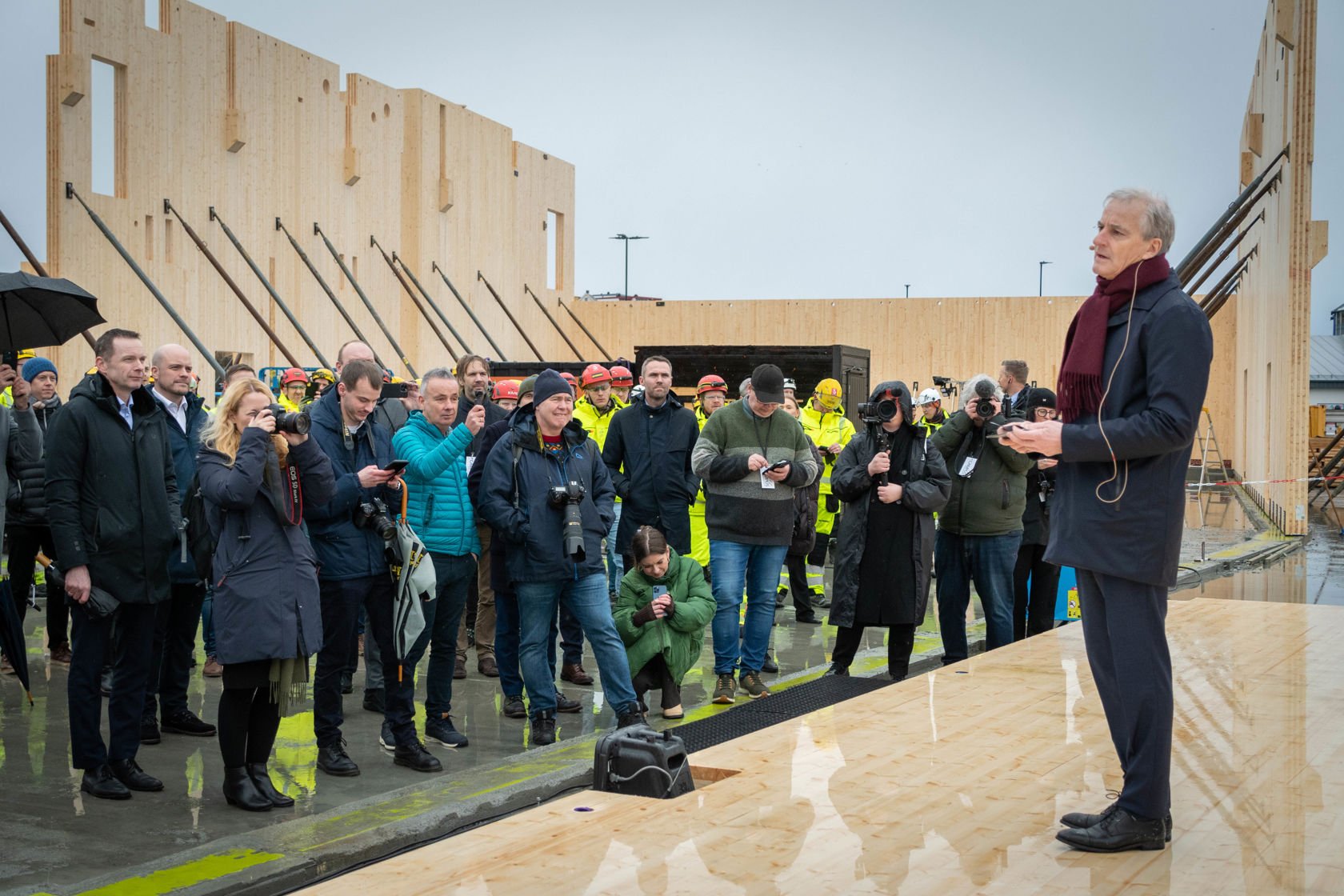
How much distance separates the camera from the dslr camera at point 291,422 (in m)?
5.01

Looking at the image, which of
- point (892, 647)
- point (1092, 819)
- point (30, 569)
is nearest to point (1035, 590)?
point (892, 647)

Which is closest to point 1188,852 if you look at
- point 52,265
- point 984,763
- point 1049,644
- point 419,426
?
point 984,763

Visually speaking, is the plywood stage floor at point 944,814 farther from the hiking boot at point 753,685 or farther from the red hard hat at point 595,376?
the red hard hat at point 595,376

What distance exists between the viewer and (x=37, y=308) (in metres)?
6.42

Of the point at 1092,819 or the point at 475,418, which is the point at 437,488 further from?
the point at 1092,819

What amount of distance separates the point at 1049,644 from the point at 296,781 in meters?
3.69

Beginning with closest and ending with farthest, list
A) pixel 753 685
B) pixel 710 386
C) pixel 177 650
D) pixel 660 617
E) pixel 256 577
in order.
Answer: pixel 256 577 < pixel 177 650 < pixel 660 617 < pixel 753 685 < pixel 710 386

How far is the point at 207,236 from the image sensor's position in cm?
1761

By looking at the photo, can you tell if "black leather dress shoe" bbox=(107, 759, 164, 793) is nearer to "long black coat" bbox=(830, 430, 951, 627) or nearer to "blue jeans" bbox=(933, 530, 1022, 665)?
"long black coat" bbox=(830, 430, 951, 627)

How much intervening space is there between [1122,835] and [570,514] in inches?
127

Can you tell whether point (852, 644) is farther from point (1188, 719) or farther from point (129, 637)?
point (129, 637)

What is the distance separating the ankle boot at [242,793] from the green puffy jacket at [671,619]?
1.98 metres

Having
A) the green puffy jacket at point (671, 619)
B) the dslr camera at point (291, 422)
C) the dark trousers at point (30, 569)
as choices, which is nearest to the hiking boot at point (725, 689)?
the green puffy jacket at point (671, 619)

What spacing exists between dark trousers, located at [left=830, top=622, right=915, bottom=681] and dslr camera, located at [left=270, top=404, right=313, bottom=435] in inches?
135
